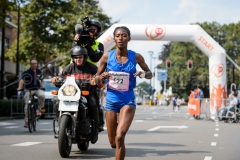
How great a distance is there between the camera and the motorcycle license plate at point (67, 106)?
8961 millimetres

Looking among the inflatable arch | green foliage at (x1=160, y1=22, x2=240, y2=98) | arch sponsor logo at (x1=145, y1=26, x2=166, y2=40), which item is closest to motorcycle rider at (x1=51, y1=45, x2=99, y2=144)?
the inflatable arch

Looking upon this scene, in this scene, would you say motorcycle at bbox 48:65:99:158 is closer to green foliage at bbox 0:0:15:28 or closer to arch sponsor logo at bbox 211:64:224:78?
green foliage at bbox 0:0:15:28

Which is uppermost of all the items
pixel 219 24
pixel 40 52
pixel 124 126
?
pixel 219 24

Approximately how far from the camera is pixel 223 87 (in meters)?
28.2

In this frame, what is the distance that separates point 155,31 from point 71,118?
1959cm

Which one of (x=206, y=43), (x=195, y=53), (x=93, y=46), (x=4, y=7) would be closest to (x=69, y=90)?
(x=93, y=46)

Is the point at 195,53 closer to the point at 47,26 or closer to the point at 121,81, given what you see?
the point at 47,26

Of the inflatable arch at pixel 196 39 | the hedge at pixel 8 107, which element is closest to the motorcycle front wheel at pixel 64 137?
the hedge at pixel 8 107

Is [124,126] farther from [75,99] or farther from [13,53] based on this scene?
[13,53]

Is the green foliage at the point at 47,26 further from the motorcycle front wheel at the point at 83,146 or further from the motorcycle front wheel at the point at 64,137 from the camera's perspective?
the motorcycle front wheel at the point at 64,137

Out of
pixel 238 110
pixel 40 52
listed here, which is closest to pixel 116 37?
pixel 238 110

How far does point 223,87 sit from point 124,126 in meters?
21.7

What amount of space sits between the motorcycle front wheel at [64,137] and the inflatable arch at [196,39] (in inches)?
760

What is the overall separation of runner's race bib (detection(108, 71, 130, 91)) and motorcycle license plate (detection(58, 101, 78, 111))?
1633 millimetres
